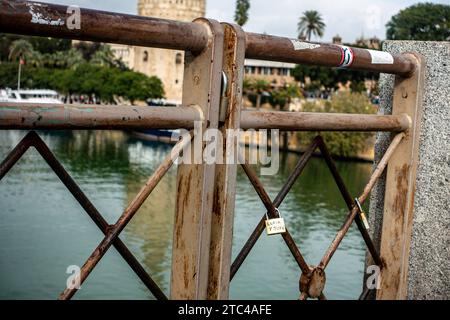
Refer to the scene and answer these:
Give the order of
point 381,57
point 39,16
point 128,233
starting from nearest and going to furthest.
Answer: point 39,16 → point 381,57 → point 128,233

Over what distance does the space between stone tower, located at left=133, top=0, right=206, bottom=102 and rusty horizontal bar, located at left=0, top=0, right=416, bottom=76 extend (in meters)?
54.1

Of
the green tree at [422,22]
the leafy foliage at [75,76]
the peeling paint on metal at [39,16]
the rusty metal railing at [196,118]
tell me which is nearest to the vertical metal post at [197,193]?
the rusty metal railing at [196,118]

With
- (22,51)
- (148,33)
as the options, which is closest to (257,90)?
(22,51)

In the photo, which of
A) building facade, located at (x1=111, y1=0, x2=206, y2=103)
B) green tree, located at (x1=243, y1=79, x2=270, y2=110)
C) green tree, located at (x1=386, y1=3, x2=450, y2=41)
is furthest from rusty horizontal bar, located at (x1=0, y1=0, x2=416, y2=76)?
building facade, located at (x1=111, y1=0, x2=206, y2=103)

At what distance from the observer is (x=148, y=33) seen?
1387 mm

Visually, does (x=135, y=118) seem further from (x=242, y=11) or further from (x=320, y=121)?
(x=242, y=11)

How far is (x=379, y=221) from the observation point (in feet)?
7.28

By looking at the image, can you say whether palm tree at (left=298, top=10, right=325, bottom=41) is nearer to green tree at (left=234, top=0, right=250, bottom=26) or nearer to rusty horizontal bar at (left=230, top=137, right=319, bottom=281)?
green tree at (left=234, top=0, right=250, bottom=26)

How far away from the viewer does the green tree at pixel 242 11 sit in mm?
49625

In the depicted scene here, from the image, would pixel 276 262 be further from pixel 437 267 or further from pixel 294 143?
pixel 294 143

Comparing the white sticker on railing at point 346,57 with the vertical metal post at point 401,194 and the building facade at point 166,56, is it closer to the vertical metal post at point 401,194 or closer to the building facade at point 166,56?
the vertical metal post at point 401,194

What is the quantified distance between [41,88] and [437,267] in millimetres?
51548

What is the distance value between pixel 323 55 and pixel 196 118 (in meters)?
0.44

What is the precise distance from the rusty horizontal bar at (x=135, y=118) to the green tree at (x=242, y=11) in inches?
1903
